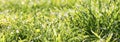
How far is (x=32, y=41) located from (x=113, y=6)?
1321mm

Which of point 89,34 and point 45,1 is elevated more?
point 45,1

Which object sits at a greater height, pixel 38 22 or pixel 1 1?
pixel 1 1

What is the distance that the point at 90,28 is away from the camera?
4.56 m

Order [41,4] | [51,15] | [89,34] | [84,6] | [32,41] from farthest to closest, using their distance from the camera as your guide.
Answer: [41,4] → [51,15] → [84,6] → [89,34] → [32,41]

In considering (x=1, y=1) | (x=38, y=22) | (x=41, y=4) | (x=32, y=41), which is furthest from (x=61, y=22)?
(x=1, y=1)

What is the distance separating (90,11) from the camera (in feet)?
15.3

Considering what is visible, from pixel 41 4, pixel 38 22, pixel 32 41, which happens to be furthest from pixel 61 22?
→ pixel 41 4

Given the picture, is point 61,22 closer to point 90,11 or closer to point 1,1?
point 90,11

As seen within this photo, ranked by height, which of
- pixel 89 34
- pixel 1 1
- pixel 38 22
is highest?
pixel 1 1

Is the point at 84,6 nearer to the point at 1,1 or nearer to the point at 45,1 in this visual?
the point at 45,1

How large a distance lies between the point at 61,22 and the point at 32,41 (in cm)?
66

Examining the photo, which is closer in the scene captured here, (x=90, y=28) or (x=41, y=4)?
(x=90, y=28)

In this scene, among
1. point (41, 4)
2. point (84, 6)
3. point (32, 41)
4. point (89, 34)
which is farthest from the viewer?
point (41, 4)

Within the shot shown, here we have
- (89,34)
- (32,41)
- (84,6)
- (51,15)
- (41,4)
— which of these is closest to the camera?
(32,41)
